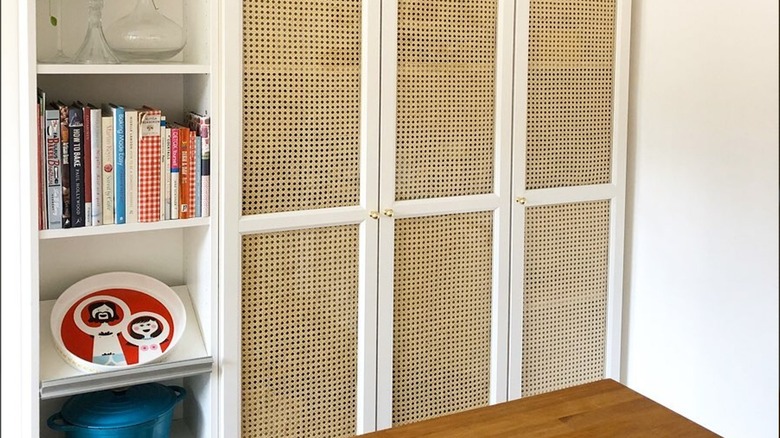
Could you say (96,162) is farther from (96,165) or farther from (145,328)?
(145,328)

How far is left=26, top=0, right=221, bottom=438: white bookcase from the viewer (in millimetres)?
2357

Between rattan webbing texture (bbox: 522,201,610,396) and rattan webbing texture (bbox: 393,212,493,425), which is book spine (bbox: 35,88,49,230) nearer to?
rattan webbing texture (bbox: 393,212,493,425)

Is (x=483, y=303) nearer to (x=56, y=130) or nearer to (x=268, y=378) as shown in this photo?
(x=268, y=378)

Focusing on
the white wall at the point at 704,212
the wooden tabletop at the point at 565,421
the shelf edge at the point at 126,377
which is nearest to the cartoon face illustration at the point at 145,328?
the shelf edge at the point at 126,377

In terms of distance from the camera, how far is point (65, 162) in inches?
91.1

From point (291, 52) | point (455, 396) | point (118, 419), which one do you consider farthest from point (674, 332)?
Result: point (118, 419)

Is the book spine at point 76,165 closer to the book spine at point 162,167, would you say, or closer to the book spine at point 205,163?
the book spine at point 162,167

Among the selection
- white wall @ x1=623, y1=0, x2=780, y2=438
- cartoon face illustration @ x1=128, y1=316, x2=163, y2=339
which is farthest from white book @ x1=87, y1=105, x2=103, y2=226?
white wall @ x1=623, y1=0, x2=780, y2=438

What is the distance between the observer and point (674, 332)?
10.2ft

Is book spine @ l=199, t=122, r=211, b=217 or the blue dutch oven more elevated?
book spine @ l=199, t=122, r=211, b=217

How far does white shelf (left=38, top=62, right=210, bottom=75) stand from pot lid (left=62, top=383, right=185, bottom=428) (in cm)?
85

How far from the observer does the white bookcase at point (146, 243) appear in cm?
236

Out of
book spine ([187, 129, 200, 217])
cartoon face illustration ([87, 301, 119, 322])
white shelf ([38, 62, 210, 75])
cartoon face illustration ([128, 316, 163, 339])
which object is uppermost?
white shelf ([38, 62, 210, 75])

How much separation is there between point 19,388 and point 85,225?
1.54ft
